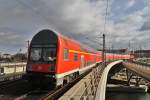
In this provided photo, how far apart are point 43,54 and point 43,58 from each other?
11.4 inches

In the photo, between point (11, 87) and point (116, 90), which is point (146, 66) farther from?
point (11, 87)

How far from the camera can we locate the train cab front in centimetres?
1706

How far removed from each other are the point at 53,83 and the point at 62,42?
302 centimetres

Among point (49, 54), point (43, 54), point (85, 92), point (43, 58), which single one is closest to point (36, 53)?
point (43, 54)

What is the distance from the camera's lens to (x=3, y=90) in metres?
17.4

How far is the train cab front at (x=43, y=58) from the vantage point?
17.1m

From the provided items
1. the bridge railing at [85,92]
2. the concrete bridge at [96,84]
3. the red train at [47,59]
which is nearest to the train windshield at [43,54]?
the red train at [47,59]

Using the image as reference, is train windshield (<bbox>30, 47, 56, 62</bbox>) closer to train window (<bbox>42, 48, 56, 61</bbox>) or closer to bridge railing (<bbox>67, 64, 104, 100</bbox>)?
train window (<bbox>42, 48, 56, 61</bbox>)

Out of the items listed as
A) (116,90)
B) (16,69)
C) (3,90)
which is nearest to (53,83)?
(3,90)

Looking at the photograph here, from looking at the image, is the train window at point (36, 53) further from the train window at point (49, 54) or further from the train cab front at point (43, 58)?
the train window at point (49, 54)

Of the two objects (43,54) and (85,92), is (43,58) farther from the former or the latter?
(85,92)

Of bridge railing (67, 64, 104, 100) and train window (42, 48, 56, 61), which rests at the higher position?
train window (42, 48, 56, 61)

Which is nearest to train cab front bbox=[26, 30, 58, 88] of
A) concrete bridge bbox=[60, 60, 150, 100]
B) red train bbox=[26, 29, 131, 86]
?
red train bbox=[26, 29, 131, 86]

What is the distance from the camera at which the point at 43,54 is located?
58.3 ft
